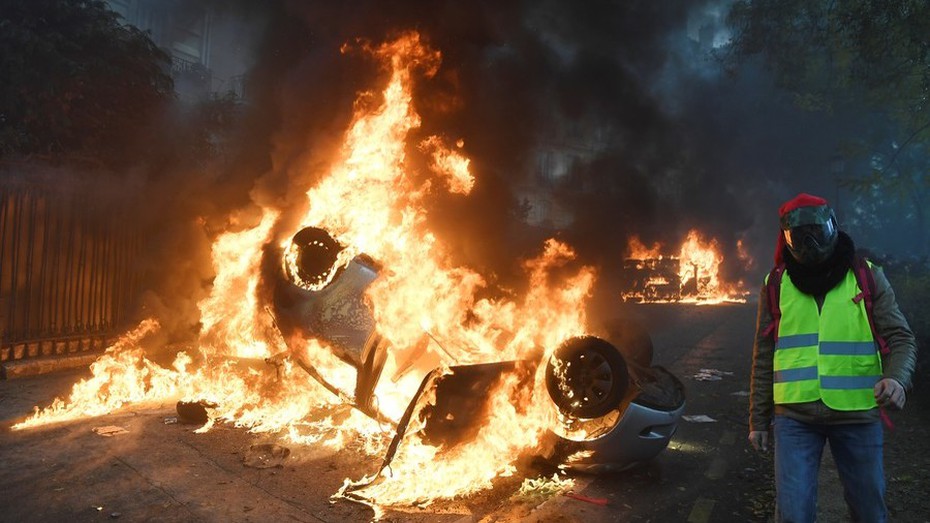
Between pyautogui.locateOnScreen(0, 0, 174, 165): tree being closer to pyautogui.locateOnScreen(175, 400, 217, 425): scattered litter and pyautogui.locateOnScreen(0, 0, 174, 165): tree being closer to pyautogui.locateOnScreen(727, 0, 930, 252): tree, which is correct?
pyautogui.locateOnScreen(175, 400, 217, 425): scattered litter

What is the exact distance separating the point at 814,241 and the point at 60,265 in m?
11.0

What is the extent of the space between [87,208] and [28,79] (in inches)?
100

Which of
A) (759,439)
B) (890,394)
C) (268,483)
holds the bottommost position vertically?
(268,483)

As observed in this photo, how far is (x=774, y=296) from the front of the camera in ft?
10.1

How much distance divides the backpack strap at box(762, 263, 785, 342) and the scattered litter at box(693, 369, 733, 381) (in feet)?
21.2

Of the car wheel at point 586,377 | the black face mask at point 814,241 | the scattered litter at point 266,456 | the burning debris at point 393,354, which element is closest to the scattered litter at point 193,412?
the burning debris at point 393,354

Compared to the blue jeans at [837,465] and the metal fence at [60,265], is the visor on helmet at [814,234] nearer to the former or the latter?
the blue jeans at [837,465]

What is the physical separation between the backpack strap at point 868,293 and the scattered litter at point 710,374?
21.7 ft

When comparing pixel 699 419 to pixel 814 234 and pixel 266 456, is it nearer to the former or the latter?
pixel 814 234

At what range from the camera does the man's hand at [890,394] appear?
254cm

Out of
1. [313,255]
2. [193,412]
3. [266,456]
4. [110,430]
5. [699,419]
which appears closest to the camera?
[266,456]

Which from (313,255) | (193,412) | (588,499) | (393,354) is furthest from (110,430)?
(588,499)

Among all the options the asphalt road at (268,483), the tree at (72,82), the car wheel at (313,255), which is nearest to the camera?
the asphalt road at (268,483)

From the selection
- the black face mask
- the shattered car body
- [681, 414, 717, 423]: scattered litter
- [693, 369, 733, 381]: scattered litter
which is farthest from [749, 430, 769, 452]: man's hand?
[693, 369, 733, 381]: scattered litter
